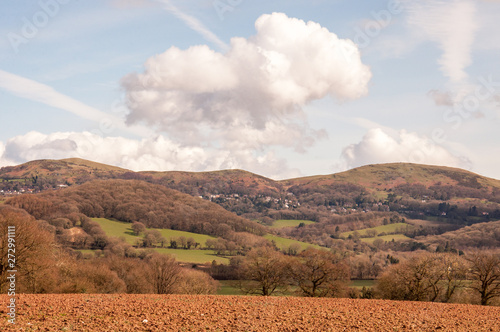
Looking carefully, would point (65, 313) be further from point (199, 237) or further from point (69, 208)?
point (69, 208)

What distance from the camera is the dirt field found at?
22.0 meters

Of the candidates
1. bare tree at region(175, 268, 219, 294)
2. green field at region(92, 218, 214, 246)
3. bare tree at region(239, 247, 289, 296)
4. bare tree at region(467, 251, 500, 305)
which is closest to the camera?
bare tree at region(467, 251, 500, 305)

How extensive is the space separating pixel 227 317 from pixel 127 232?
152m

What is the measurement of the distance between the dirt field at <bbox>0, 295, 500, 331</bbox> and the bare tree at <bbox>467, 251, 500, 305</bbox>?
2135 cm

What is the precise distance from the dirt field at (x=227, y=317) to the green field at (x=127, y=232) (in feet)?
421

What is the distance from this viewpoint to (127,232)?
550 feet

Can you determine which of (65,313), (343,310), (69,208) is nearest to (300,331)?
(343,310)

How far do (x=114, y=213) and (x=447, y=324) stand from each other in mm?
189309

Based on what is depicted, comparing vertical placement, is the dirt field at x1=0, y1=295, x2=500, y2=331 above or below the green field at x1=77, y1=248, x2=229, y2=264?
above

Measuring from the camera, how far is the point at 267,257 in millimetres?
57938

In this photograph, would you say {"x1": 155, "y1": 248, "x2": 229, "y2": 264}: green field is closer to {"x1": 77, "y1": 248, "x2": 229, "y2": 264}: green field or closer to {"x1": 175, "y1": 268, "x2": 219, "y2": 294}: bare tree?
{"x1": 77, "y1": 248, "x2": 229, "y2": 264}: green field

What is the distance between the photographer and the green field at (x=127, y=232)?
517ft

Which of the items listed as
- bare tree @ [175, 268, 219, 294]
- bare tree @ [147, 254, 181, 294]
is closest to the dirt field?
bare tree @ [175, 268, 219, 294]

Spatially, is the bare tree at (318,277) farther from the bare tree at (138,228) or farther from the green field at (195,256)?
the bare tree at (138,228)
